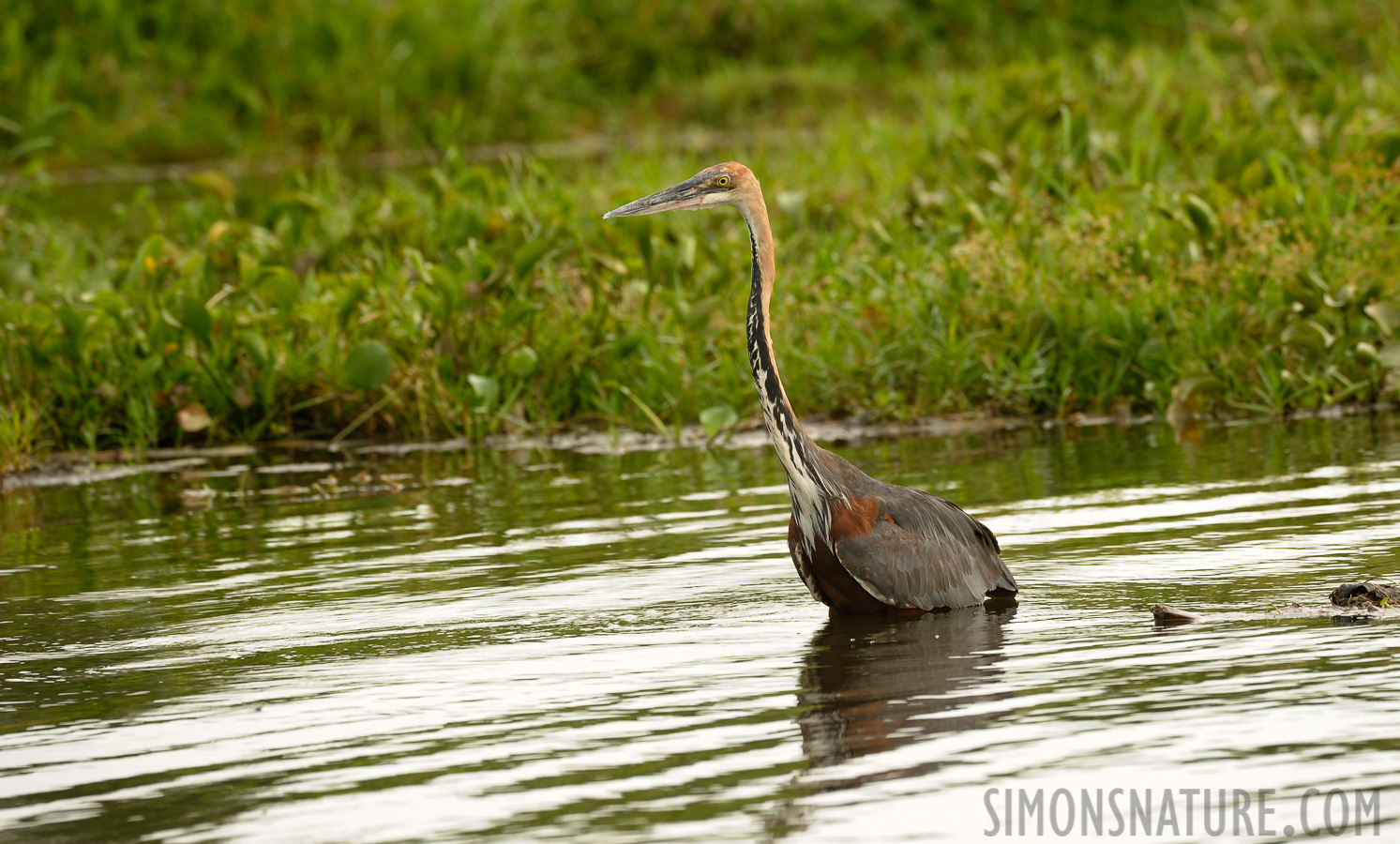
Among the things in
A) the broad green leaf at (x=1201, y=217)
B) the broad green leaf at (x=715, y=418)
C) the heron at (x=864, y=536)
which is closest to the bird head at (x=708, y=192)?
the heron at (x=864, y=536)

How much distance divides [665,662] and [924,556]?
1002 millimetres

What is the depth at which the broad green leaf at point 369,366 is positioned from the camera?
29.2 feet

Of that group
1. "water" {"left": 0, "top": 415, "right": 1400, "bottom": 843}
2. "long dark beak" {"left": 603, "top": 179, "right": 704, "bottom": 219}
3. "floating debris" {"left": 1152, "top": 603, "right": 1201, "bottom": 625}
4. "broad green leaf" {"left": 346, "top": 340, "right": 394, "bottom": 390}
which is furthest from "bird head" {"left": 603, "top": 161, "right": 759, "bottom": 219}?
"broad green leaf" {"left": 346, "top": 340, "right": 394, "bottom": 390}

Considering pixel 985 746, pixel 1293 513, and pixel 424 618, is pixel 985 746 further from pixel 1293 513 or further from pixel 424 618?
pixel 1293 513

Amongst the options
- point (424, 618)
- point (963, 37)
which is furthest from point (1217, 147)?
point (963, 37)

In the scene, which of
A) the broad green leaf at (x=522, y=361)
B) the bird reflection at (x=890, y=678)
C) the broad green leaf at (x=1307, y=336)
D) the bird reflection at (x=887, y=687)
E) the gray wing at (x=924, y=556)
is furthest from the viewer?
the broad green leaf at (x=522, y=361)

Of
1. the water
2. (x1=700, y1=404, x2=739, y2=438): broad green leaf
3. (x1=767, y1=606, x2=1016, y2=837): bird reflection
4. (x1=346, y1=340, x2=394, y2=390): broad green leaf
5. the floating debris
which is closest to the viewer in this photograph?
the water

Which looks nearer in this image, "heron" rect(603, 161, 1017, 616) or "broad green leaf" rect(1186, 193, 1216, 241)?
"heron" rect(603, 161, 1017, 616)

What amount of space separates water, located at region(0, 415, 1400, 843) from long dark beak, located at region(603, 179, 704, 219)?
1233mm

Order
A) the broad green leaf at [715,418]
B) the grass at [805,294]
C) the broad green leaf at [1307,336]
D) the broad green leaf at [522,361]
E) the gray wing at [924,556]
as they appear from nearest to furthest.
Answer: the gray wing at [924,556]
the broad green leaf at [1307,336]
the broad green leaf at [715,418]
the grass at [805,294]
the broad green leaf at [522,361]

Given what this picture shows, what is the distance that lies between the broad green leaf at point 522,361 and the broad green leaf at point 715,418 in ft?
3.24

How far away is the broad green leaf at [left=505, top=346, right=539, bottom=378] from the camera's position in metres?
9.25

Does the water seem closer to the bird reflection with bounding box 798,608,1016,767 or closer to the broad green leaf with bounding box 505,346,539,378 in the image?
the bird reflection with bounding box 798,608,1016,767

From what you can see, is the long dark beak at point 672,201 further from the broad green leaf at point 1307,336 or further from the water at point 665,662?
the broad green leaf at point 1307,336
